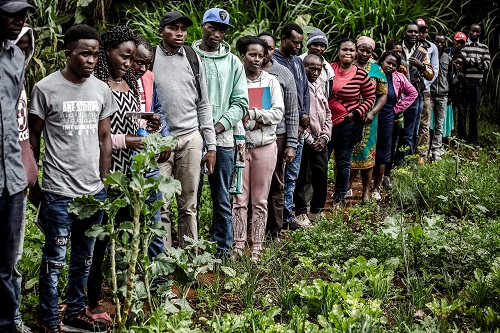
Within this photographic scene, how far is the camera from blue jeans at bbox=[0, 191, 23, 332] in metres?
3.56

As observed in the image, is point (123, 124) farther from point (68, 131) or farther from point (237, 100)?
point (237, 100)

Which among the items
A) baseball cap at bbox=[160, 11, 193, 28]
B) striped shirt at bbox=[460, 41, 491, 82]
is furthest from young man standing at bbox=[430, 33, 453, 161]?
baseball cap at bbox=[160, 11, 193, 28]

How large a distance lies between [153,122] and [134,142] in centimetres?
22

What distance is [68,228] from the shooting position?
165 inches

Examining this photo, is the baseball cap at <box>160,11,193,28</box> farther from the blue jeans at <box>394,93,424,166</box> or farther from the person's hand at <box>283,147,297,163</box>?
the blue jeans at <box>394,93,424,166</box>

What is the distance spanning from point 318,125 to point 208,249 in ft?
11.3

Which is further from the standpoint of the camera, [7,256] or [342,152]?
[342,152]

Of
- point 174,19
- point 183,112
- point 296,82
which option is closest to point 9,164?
point 183,112

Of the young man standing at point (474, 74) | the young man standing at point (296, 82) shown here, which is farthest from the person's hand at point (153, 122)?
the young man standing at point (474, 74)

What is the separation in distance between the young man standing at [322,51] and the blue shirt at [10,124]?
420cm

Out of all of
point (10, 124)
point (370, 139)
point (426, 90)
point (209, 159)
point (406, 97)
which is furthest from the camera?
point (426, 90)

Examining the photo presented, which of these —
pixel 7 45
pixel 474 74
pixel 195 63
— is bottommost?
pixel 474 74

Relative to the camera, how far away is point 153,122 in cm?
469

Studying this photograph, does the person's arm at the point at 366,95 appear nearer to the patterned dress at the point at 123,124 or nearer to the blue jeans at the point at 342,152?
the blue jeans at the point at 342,152
